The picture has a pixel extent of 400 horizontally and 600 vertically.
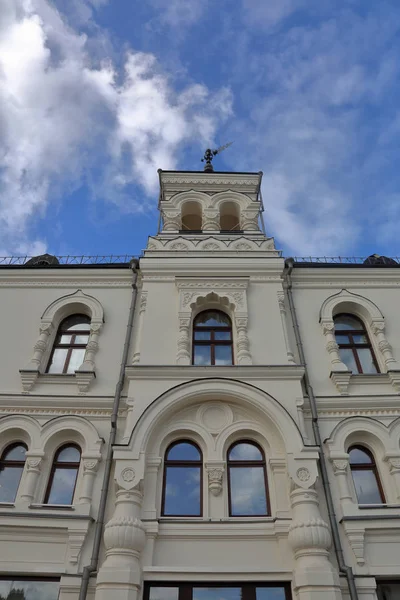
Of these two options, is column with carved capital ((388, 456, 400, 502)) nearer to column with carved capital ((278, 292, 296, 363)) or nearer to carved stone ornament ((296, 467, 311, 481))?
carved stone ornament ((296, 467, 311, 481))

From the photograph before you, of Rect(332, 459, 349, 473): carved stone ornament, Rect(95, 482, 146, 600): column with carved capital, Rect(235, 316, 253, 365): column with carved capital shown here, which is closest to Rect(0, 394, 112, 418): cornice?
Rect(95, 482, 146, 600): column with carved capital

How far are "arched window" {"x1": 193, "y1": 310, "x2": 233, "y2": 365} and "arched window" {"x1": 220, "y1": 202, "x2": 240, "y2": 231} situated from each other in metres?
4.86

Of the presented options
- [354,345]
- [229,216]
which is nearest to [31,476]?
[354,345]

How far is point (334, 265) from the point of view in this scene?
13.5m

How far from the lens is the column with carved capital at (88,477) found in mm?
8836

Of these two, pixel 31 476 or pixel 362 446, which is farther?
pixel 362 446

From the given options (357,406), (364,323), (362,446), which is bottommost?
(362,446)

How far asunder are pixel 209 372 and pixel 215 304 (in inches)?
100

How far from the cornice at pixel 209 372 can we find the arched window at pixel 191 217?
23.9 feet

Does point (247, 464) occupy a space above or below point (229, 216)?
below

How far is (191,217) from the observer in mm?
16734

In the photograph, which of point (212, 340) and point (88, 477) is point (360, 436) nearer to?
point (212, 340)

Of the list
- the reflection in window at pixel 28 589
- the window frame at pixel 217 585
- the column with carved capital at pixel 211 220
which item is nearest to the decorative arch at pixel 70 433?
the reflection in window at pixel 28 589

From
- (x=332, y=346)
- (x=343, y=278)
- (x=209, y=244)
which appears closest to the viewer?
(x=332, y=346)
